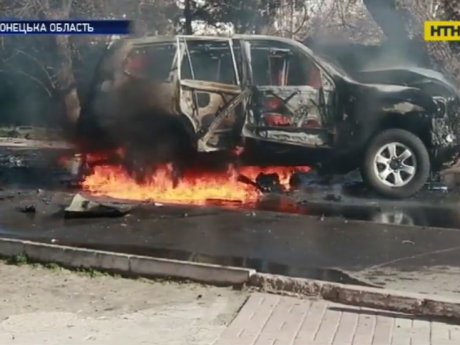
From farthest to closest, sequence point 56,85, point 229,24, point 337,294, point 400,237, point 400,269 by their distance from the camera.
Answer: point 56,85 < point 229,24 < point 400,237 < point 400,269 < point 337,294

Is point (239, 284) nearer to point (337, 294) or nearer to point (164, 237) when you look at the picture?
point (337, 294)

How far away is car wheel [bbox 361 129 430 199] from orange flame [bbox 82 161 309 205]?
3.27ft

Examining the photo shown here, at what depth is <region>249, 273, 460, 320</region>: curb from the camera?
→ 5414 millimetres

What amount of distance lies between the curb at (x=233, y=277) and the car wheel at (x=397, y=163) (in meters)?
4.74

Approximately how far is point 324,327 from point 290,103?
226 inches

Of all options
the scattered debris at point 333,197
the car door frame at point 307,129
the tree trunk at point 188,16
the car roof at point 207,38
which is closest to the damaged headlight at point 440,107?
the car door frame at point 307,129

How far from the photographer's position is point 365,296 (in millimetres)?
5648

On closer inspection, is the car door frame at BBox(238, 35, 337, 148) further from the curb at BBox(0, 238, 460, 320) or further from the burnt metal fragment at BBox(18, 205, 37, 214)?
the curb at BBox(0, 238, 460, 320)

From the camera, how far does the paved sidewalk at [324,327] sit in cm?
487

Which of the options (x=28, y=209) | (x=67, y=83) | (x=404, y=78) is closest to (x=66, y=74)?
(x=67, y=83)

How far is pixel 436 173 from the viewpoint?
11.3 m

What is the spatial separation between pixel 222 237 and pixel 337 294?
254cm

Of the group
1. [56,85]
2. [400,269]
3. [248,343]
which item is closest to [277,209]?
[400,269]

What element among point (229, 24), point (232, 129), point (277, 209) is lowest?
point (277, 209)
